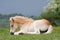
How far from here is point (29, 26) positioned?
9234 millimetres

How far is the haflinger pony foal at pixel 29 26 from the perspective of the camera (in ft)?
29.5

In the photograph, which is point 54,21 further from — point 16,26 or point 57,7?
point 16,26

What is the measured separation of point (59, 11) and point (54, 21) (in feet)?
6.13

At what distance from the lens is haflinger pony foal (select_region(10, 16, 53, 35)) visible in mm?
8992

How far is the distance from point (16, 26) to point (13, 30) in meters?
0.19

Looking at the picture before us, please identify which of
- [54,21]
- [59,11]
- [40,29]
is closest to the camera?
[40,29]

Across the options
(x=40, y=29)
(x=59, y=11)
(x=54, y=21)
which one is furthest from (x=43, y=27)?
(x=59, y=11)

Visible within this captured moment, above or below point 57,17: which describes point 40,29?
above

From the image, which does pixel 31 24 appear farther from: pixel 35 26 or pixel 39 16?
pixel 39 16

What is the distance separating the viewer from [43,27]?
29.6 ft

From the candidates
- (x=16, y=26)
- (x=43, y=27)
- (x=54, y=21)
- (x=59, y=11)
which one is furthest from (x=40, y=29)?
(x=59, y=11)

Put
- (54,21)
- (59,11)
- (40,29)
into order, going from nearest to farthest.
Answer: (40,29) → (54,21) → (59,11)

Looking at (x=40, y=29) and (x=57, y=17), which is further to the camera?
(x=57, y=17)

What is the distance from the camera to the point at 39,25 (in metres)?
9.02
